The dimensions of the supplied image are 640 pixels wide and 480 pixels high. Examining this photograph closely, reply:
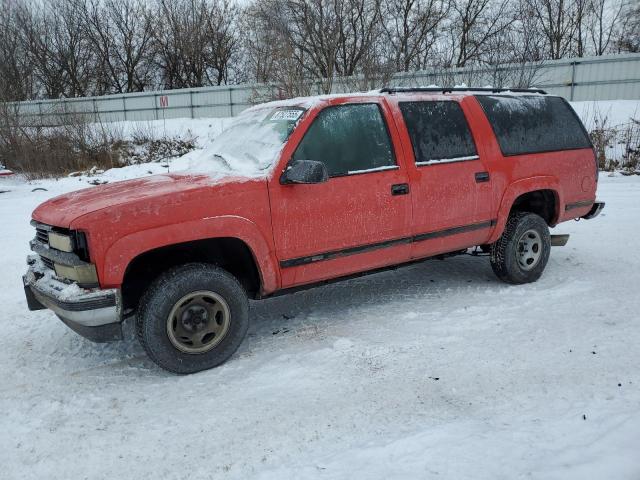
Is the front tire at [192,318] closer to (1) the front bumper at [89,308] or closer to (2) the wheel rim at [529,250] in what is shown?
(1) the front bumper at [89,308]

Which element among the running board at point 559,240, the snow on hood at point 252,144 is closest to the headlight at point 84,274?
the snow on hood at point 252,144

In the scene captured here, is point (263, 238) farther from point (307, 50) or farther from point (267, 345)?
point (307, 50)

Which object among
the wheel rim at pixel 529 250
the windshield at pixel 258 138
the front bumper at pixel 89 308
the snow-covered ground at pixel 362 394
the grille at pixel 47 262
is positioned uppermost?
the windshield at pixel 258 138

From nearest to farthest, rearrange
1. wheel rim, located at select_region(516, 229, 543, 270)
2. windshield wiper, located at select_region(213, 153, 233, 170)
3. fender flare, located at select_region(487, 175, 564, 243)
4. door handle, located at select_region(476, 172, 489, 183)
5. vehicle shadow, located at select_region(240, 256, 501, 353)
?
windshield wiper, located at select_region(213, 153, 233, 170), vehicle shadow, located at select_region(240, 256, 501, 353), door handle, located at select_region(476, 172, 489, 183), fender flare, located at select_region(487, 175, 564, 243), wheel rim, located at select_region(516, 229, 543, 270)

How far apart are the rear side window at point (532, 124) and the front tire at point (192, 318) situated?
2910 mm

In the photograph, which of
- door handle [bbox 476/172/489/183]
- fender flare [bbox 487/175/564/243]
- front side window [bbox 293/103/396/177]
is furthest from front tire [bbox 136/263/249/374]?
fender flare [bbox 487/175/564/243]

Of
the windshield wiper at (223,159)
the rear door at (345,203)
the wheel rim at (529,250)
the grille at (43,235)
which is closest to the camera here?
the grille at (43,235)

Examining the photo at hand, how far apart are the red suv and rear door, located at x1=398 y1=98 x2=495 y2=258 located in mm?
13

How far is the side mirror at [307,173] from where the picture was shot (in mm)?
3482

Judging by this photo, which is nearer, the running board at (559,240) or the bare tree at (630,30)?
the running board at (559,240)

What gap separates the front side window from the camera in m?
3.82

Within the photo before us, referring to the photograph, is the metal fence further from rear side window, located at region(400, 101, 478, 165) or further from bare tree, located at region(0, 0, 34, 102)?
bare tree, located at region(0, 0, 34, 102)

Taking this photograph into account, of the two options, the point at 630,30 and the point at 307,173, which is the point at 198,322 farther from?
the point at 630,30

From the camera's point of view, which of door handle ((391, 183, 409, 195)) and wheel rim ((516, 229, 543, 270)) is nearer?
door handle ((391, 183, 409, 195))
